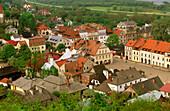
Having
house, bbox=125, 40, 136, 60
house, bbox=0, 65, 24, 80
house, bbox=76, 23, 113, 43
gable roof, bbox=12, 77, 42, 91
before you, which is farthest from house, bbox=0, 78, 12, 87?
house, bbox=76, 23, 113, 43

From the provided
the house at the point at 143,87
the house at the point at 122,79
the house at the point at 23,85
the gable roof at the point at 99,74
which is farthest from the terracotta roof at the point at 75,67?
the house at the point at 143,87

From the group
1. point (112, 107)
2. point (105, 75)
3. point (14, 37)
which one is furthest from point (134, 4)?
point (112, 107)

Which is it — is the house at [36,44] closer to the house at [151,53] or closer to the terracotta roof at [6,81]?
the house at [151,53]

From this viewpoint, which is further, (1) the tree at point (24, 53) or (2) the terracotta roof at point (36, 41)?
(2) the terracotta roof at point (36, 41)

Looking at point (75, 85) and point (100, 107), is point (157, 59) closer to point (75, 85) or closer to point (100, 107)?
point (75, 85)

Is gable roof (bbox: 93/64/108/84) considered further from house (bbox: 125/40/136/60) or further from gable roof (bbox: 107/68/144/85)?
house (bbox: 125/40/136/60)

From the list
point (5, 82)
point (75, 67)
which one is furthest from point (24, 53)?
point (5, 82)
